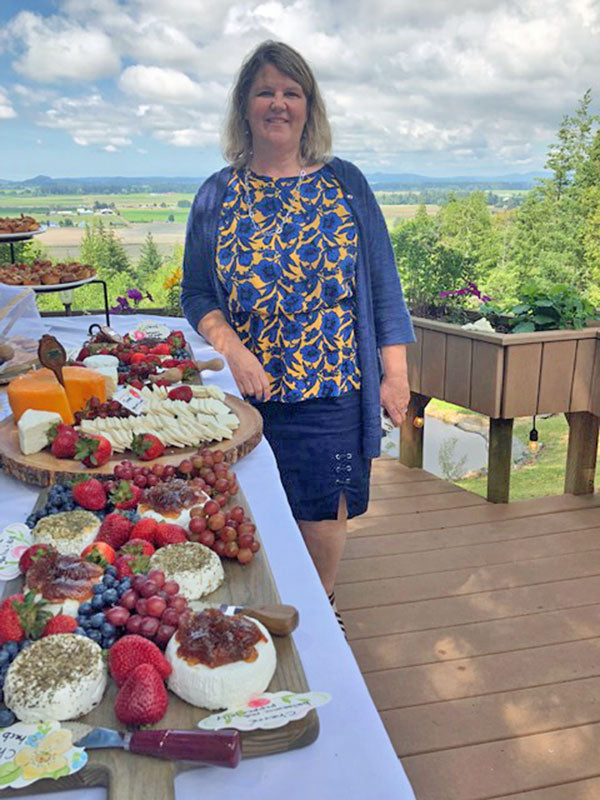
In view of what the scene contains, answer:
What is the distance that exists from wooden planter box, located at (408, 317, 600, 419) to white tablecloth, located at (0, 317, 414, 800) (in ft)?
6.97

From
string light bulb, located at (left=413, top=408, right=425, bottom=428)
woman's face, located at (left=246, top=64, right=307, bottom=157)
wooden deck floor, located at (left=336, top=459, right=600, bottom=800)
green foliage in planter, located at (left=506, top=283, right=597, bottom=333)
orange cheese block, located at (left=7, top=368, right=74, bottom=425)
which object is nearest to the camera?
orange cheese block, located at (left=7, top=368, right=74, bottom=425)

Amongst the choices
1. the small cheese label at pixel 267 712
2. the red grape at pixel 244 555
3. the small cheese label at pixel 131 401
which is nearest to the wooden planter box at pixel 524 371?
the small cheese label at pixel 131 401

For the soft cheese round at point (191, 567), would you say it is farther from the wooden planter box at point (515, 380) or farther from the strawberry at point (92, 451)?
the wooden planter box at point (515, 380)

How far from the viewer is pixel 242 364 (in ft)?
5.03

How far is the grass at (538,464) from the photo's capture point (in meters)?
10.6

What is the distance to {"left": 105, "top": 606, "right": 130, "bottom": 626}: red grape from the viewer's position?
0.70 metres

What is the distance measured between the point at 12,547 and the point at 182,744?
0.42 metres

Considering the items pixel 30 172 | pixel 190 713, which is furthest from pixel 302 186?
pixel 30 172

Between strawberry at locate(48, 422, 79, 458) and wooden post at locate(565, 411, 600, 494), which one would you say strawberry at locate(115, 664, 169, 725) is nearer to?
strawberry at locate(48, 422, 79, 458)

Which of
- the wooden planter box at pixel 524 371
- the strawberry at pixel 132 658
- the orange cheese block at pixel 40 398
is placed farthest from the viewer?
the wooden planter box at pixel 524 371

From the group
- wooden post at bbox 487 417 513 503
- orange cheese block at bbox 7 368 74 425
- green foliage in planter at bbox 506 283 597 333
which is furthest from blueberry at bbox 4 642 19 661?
green foliage in planter at bbox 506 283 597 333

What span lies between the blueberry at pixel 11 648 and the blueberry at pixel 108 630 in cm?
8

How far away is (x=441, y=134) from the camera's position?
39.2 meters

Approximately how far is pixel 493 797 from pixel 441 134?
136 feet
